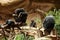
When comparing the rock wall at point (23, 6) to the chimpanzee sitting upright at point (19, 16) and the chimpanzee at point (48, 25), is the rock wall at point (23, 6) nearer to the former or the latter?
the chimpanzee sitting upright at point (19, 16)

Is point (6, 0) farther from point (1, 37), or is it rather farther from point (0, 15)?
point (1, 37)

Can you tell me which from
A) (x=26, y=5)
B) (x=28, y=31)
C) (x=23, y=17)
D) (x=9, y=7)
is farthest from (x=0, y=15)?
(x=28, y=31)

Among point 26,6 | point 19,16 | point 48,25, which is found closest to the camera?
point 48,25

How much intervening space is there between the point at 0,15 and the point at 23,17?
558 centimetres

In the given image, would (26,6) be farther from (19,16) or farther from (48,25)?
(48,25)

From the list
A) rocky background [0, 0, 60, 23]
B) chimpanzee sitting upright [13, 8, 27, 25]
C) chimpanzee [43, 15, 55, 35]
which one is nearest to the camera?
chimpanzee [43, 15, 55, 35]

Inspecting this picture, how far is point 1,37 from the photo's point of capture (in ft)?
12.8

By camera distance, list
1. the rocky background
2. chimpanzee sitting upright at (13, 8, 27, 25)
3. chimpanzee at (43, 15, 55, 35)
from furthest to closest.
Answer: the rocky background < chimpanzee sitting upright at (13, 8, 27, 25) < chimpanzee at (43, 15, 55, 35)

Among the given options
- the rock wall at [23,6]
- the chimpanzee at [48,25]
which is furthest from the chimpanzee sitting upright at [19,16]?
the rock wall at [23,6]

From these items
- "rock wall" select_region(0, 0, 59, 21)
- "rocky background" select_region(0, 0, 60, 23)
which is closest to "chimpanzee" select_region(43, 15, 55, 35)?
"rocky background" select_region(0, 0, 60, 23)

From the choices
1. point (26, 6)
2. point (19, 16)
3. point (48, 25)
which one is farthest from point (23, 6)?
point (48, 25)

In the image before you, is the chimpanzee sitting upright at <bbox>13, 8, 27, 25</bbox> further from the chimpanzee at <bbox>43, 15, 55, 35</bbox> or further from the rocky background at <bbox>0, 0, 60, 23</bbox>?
the rocky background at <bbox>0, 0, 60, 23</bbox>

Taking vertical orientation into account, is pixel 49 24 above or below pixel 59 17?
above

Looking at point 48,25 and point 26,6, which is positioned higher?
point 48,25
